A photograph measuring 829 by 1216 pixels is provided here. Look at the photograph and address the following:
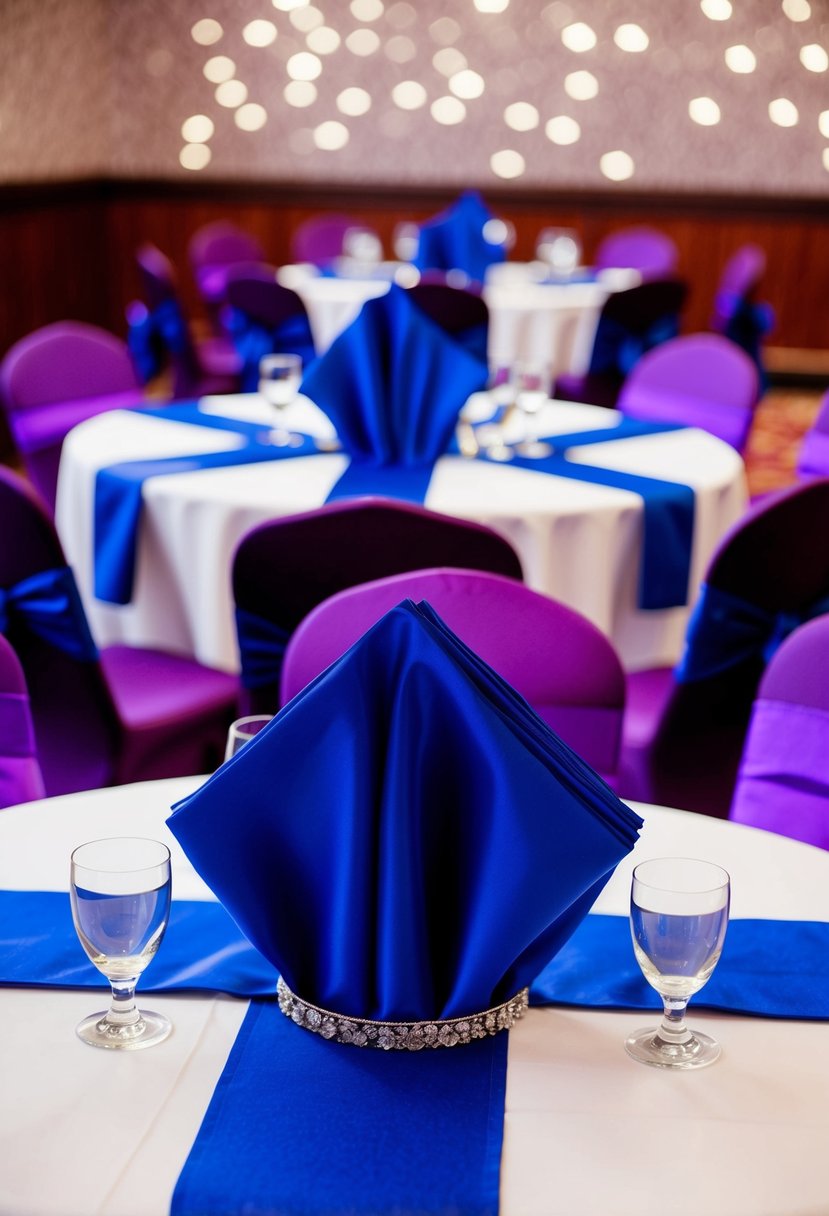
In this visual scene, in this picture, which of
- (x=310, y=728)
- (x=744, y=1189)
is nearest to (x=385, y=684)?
(x=310, y=728)

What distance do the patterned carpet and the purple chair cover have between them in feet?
8.95

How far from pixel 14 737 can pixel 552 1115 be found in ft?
3.36

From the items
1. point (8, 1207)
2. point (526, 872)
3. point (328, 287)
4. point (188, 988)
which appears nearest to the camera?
point (8, 1207)

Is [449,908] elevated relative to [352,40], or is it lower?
lower

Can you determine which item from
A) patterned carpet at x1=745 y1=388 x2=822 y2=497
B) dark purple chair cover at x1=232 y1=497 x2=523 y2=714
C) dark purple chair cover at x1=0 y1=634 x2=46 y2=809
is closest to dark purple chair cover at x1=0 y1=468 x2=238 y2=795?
dark purple chair cover at x1=232 y1=497 x2=523 y2=714

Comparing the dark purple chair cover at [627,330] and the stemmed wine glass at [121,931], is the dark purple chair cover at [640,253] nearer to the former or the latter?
the dark purple chair cover at [627,330]

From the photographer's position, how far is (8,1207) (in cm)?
93

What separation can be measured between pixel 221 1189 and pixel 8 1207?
0.44ft

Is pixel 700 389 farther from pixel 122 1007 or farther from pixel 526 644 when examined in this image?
pixel 122 1007

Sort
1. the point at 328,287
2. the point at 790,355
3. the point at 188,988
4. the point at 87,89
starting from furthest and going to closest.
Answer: the point at 790,355 < the point at 87,89 < the point at 328,287 < the point at 188,988

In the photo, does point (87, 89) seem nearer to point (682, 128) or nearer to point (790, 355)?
point (682, 128)

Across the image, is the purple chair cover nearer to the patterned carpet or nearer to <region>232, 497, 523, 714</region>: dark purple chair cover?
the patterned carpet

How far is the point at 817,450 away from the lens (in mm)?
4195

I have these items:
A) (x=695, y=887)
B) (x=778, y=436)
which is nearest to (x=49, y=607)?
Result: (x=695, y=887)
